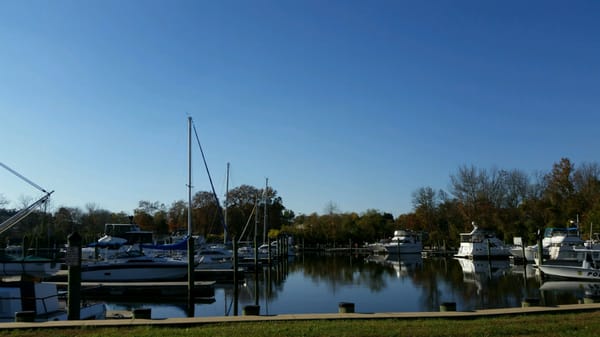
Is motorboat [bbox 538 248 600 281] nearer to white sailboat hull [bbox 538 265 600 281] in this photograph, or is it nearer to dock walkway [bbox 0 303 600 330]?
white sailboat hull [bbox 538 265 600 281]

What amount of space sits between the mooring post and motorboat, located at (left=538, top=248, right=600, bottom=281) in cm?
3485

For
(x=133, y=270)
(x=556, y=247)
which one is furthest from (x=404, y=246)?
(x=133, y=270)

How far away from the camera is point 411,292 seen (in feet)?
123

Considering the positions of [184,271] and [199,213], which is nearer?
[184,271]

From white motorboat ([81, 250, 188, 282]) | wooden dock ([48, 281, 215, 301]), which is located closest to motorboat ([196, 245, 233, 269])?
white motorboat ([81, 250, 188, 282])

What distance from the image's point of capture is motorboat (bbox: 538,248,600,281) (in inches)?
1534

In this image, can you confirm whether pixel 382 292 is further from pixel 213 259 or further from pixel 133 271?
pixel 213 259

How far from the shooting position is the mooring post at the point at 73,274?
1931 centimetres

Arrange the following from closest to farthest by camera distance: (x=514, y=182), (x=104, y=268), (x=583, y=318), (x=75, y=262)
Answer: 1. (x=583, y=318)
2. (x=75, y=262)
3. (x=104, y=268)
4. (x=514, y=182)

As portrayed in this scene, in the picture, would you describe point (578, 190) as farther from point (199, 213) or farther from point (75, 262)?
point (75, 262)

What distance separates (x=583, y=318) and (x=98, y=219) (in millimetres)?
118706

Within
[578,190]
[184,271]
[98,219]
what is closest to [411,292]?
[184,271]

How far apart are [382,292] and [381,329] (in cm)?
2386

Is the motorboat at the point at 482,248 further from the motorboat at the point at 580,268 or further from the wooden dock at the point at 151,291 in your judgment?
the wooden dock at the point at 151,291
